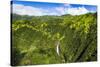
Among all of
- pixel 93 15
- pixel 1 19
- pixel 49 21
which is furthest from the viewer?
pixel 93 15

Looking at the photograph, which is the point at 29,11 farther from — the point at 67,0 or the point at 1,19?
the point at 67,0

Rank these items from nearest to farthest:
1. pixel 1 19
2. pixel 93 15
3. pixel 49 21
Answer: pixel 1 19 → pixel 49 21 → pixel 93 15

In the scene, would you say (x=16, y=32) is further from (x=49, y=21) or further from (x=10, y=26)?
(x=49, y=21)

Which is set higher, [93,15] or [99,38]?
[93,15]

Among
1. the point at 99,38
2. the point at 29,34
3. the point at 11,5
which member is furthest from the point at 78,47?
the point at 11,5

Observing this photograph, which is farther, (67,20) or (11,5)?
(67,20)

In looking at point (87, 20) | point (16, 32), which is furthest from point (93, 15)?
point (16, 32)

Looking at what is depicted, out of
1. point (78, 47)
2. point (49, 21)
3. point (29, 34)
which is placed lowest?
point (78, 47)
